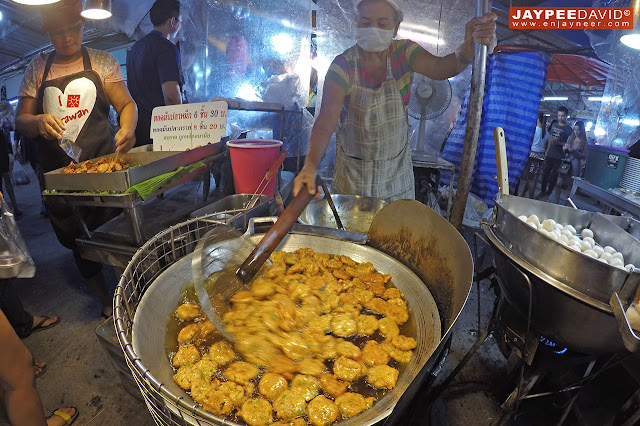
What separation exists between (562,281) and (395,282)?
3.22 ft

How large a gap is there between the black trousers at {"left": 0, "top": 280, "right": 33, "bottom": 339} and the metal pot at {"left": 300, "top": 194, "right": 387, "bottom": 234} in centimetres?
328

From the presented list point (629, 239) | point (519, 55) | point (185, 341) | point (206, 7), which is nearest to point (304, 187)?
point (185, 341)

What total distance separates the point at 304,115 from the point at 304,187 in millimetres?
5248

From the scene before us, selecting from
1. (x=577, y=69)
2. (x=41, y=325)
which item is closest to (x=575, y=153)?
(x=577, y=69)

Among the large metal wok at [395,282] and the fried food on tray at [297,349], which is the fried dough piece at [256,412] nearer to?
the fried food on tray at [297,349]

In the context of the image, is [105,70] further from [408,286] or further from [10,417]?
[408,286]

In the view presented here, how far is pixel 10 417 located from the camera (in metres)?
2.04

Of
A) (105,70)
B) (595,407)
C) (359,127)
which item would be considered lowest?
(595,407)

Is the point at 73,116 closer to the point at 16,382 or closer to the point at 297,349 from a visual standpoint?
the point at 16,382

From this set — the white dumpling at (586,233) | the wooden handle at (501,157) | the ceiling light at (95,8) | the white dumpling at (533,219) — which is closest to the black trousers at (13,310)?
the ceiling light at (95,8)

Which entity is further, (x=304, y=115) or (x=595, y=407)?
→ (x=304, y=115)

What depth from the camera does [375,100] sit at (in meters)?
3.06

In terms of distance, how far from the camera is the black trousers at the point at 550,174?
10641 mm

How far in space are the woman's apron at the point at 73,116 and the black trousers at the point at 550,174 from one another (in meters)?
12.3
